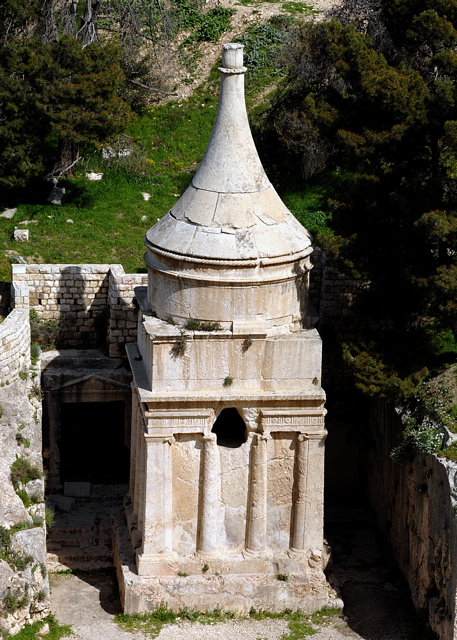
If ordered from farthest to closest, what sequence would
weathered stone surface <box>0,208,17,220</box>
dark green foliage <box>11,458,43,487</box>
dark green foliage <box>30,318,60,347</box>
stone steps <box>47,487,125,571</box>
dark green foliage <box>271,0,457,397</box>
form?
weathered stone surface <box>0,208,17,220</box>
dark green foliage <box>30,318,60,347</box>
stone steps <box>47,487,125,571</box>
dark green foliage <box>271,0,457,397</box>
dark green foliage <box>11,458,43,487</box>

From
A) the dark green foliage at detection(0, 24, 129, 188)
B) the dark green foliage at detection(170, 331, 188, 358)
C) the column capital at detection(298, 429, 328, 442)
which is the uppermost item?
the dark green foliage at detection(0, 24, 129, 188)

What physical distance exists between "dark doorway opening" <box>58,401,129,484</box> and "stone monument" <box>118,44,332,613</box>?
489 centimetres

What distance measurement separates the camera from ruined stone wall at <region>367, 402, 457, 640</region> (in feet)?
61.8

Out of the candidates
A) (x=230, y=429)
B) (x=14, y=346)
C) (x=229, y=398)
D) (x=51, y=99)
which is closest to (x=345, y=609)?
(x=230, y=429)

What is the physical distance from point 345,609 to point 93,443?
7090 mm

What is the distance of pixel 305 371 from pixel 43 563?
467 centimetres

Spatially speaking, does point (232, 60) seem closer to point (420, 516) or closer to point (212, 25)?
point (420, 516)

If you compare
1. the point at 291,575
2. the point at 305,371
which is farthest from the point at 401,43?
the point at 291,575

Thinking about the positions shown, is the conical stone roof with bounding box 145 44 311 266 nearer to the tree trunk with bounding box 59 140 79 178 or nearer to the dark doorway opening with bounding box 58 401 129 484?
the dark doorway opening with bounding box 58 401 129 484

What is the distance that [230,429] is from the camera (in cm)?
2075

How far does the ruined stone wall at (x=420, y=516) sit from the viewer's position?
18844 millimetres

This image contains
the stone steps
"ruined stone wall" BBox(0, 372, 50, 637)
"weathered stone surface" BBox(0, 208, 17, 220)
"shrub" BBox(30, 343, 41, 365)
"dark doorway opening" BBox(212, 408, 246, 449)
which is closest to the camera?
"ruined stone wall" BBox(0, 372, 50, 637)

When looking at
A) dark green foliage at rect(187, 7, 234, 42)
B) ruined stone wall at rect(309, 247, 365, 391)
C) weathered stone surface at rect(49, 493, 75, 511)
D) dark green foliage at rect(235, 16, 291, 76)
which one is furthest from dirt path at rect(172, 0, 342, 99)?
weathered stone surface at rect(49, 493, 75, 511)

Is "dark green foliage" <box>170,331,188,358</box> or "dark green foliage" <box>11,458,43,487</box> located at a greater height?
"dark green foliage" <box>170,331,188,358</box>
